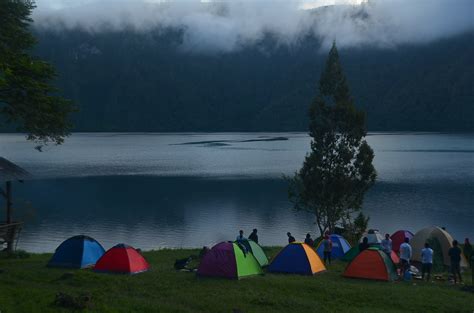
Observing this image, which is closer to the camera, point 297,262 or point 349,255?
point 297,262

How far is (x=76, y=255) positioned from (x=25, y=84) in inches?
280

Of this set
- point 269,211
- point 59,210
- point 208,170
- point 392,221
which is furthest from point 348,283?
point 208,170

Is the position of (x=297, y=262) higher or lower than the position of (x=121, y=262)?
higher

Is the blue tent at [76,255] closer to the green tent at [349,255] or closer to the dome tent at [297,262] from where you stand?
the dome tent at [297,262]

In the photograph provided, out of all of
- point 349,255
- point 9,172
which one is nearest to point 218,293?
point 349,255

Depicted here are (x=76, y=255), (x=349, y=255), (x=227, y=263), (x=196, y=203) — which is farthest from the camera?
(x=196, y=203)

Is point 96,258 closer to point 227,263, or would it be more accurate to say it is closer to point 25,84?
point 227,263

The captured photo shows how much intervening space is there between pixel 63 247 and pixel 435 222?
1543 inches

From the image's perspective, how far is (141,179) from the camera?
89000 mm

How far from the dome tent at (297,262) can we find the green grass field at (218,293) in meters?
0.61

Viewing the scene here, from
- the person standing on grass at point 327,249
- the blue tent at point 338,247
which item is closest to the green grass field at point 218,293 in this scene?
the person standing on grass at point 327,249

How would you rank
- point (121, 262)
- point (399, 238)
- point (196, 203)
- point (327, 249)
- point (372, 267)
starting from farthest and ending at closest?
point (196, 203) < point (399, 238) < point (327, 249) < point (121, 262) < point (372, 267)

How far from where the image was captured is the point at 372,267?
1994cm

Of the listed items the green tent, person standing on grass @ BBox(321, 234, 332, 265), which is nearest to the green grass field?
person standing on grass @ BBox(321, 234, 332, 265)
